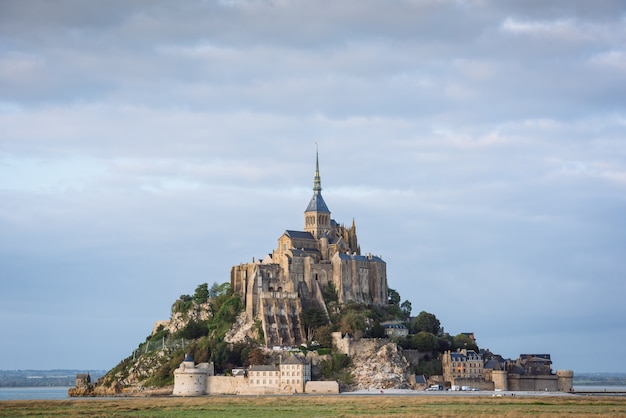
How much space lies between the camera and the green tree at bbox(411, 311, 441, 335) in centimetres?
12756

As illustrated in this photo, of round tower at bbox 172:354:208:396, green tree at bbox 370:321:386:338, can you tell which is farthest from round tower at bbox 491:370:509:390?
round tower at bbox 172:354:208:396

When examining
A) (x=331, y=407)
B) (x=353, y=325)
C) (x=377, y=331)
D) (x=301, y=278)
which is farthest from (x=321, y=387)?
(x=331, y=407)

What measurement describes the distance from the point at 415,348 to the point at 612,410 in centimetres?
4201

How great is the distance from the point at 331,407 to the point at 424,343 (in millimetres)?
38023

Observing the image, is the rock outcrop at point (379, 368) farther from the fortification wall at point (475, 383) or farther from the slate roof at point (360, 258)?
the slate roof at point (360, 258)

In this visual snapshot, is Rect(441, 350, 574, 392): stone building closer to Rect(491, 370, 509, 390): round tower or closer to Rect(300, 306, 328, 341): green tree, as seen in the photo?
Rect(491, 370, 509, 390): round tower

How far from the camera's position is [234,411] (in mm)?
80250

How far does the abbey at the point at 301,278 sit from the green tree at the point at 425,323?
17.5 ft

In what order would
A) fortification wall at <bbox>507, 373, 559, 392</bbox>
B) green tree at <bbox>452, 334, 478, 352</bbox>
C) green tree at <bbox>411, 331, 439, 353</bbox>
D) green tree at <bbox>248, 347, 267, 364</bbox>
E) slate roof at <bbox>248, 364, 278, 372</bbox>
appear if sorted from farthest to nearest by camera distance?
green tree at <bbox>452, 334, 478, 352</bbox> < green tree at <bbox>411, 331, 439, 353</bbox> < fortification wall at <bbox>507, 373, 559, 392</bbox> < green tree at <bbox>248, 347, 267, 364</bbox> < slate roof at <bbox>248, 364, 278, 372</bbox>

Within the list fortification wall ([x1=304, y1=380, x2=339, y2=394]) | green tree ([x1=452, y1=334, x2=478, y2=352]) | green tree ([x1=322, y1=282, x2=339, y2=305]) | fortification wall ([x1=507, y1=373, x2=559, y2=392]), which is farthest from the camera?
green tree ([x1=322, y1=282, x2=339, y2=305])

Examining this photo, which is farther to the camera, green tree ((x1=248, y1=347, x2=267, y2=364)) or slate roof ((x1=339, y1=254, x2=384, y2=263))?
slate roof ((x1=339, y1=254, x2=384, y2=263))

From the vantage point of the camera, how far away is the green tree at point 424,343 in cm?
11950

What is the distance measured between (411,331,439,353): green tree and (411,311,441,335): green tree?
7016 mm

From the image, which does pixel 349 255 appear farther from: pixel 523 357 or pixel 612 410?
pixel 612 410
